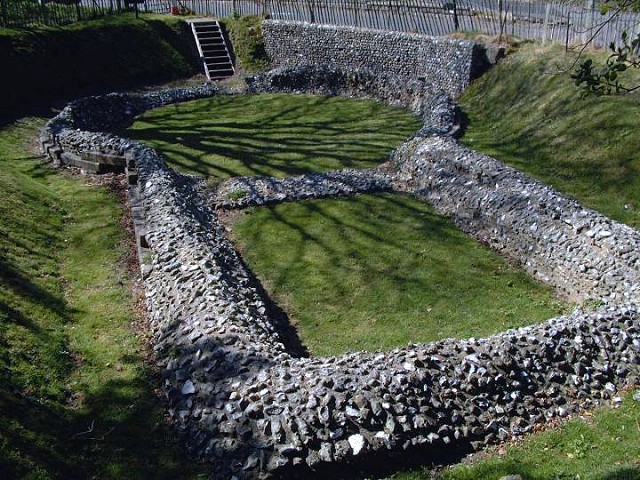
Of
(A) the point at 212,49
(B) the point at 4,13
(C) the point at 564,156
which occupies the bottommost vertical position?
(C) the point at 564,156

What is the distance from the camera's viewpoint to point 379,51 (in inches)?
1278

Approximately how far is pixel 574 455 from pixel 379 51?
27643mm

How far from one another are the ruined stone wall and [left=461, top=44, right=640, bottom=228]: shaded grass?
1.44 metres

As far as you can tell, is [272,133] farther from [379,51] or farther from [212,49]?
[212,49]

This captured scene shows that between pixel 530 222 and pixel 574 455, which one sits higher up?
pixel 530 222

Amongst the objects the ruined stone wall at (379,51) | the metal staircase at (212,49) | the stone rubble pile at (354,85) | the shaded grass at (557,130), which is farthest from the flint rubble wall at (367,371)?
the metal staircase at (212,49)

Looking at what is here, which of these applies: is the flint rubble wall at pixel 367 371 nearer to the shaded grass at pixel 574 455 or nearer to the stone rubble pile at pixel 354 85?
the shaded grass at pixel 574 455

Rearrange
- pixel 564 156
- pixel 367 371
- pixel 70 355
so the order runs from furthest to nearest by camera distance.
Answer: pixel 564 156 → pixel 70 355 → pixel 367 371

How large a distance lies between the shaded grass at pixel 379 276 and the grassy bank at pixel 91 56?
1620 cm

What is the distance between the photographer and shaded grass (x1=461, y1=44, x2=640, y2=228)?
1755 centimetres

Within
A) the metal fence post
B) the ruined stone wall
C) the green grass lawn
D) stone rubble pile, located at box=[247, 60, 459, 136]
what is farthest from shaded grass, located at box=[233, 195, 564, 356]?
the metal fence post

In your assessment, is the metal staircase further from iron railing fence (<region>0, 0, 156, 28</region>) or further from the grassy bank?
iron railing fence (<region>0, 0, 156, 28</region>)

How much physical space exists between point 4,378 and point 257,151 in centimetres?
1528

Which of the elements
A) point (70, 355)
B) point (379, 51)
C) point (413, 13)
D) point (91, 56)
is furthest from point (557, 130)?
point (91, 56)
